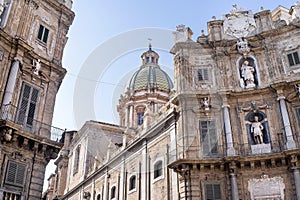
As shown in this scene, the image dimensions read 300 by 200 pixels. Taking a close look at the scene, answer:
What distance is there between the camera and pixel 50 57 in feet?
57.7

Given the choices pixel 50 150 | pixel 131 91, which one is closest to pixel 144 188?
pixel 50 150

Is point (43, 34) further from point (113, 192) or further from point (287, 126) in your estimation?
point (113, 192)

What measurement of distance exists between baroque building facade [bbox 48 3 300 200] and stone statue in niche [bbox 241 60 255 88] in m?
0.06

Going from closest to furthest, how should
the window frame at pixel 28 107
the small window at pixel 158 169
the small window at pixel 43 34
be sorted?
the window frame at pixel 28 107 < the small window at pixel 43 34 < the small window at pixel 158 169

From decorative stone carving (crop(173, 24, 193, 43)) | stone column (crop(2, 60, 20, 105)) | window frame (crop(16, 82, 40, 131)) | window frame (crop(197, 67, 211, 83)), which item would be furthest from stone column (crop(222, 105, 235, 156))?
stone column (crop(2, 60, 20, 105))

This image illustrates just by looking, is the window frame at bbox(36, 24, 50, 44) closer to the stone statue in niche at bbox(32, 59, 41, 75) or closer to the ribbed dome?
the stone statue in niche at bbox(32, 59, 41, 75)

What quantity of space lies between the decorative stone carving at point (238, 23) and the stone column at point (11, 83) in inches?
563

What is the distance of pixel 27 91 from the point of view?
15.7 m

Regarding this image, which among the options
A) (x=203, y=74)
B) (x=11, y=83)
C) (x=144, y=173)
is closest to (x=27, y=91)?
(x=11, y=83)

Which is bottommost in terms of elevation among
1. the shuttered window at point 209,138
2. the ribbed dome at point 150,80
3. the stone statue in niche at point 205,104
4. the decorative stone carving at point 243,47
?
the shuttered window at point 209,138

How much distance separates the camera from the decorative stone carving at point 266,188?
1691 centimetres

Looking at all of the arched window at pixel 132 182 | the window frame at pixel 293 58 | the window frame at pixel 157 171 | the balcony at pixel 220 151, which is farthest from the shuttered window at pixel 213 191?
the window frame at pixel 293 58

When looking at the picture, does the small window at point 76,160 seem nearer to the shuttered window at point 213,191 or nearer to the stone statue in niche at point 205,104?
the stone statue in niche at point 205,104

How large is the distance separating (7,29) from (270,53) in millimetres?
15637
